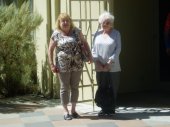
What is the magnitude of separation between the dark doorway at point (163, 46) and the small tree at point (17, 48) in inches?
114

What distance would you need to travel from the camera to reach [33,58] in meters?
11.3

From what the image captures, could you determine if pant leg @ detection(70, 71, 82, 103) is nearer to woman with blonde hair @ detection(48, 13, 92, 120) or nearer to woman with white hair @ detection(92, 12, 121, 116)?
woman with blonde hair @ detection(48, 13, 92, 120)

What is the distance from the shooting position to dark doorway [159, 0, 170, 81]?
38.0 ft

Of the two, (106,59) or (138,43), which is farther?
(138,43)

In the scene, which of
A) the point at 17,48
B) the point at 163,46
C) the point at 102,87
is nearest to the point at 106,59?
the point at 102,87

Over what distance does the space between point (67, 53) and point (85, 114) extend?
1.26m

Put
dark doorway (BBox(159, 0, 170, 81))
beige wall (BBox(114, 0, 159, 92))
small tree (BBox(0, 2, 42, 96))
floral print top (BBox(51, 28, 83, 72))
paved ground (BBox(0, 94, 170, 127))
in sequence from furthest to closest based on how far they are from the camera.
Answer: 1. dark doorway (BBox(159, 0, 170, 81))
2. beige wall (BBox(114, 0, 159, 92))
3. small tree (BBox(0, 2, 42, 96))
4. floral print top (BBox(51, 28, 83, 72))
5. paved ground (BBox(0, 94, 170, 127))

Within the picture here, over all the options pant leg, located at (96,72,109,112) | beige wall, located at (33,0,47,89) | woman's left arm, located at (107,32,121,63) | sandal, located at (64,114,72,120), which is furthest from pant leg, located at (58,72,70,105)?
beige wall, located at (33,0,47,89)

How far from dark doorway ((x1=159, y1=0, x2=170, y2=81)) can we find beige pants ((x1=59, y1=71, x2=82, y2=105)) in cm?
376

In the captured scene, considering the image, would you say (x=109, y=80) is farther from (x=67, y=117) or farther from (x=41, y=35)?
(x=41, y=35)

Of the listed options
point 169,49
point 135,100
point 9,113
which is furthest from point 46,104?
point 169,49

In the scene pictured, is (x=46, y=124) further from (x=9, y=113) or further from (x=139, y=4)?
(x=139, y=4)

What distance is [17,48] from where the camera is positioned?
10.9 metres

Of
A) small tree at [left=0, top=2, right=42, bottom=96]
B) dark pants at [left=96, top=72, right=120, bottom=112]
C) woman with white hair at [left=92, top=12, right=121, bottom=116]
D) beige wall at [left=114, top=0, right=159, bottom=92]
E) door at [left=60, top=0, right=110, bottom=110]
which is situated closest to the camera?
woman with white hair at [left=92, top=12, right=121, bottom=116]
